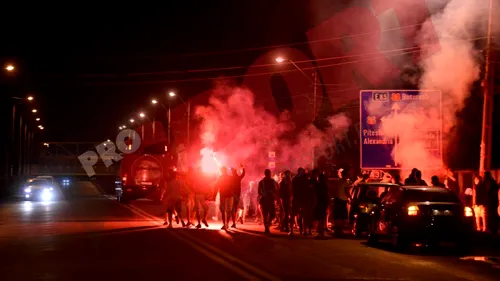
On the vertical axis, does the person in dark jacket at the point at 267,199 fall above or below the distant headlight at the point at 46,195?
above

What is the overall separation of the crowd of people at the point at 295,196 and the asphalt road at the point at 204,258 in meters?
0.89

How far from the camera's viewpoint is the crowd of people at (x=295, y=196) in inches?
756

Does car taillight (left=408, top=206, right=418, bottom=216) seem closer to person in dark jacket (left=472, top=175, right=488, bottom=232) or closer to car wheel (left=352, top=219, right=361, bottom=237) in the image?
car wheel (left=352, top=219, right=361, bottom=237)

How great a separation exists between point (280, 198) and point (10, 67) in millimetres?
27109

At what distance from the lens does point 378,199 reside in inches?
734

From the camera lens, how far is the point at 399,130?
23.0 meters

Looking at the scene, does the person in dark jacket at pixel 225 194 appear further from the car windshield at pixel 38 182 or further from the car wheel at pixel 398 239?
the car windshield at pixel 38 182

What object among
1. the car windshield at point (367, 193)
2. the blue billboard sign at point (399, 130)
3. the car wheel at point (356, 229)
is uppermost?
the blue billboard sign at point (399, 130)

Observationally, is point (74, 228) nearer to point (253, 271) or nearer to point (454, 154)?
point (253, 271)

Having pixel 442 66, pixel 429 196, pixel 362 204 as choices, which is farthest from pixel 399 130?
pixel 429 196

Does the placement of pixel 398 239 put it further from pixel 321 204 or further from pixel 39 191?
pixel 39 191

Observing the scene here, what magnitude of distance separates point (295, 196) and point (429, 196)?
4.44 meters

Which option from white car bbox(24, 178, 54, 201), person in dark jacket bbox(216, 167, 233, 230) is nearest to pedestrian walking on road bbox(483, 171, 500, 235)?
person in dark jacket bbox(216, 167, 233, 230)

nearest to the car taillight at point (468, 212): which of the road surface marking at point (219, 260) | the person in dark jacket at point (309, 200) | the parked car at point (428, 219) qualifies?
the parked car at point (428, 219)
